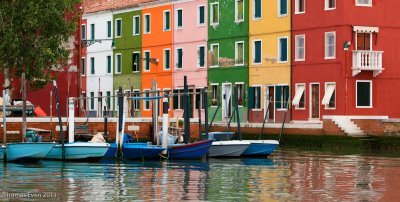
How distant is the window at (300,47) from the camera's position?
234ft

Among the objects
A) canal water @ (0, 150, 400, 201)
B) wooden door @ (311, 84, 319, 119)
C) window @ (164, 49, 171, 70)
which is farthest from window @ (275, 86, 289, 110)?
canal water @ (0, 150, 400, 201)

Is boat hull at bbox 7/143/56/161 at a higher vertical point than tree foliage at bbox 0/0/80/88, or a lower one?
lower

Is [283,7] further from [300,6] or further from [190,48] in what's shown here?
[190,48]

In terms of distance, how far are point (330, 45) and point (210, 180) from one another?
30.9 metres

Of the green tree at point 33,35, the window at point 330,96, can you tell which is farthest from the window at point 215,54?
the green tree at point 33,35

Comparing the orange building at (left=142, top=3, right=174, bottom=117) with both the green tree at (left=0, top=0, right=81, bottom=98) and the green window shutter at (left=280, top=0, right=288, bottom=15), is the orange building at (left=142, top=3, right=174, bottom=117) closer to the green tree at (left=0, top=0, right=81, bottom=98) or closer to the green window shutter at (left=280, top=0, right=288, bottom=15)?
the green window shutter at (left=280, top=0, right=288, bottom=15)

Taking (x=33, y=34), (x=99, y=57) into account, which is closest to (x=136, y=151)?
(x=33, y=34)

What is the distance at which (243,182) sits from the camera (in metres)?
39.1

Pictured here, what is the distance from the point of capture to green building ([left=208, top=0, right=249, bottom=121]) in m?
76.4

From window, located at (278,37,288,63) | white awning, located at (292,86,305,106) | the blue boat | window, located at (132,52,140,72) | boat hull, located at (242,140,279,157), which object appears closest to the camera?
the blue boat

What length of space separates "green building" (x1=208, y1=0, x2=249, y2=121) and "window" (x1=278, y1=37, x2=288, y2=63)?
3.57 meters

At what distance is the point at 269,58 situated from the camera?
7412 cm

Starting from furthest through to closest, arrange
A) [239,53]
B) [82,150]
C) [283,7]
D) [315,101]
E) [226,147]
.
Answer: [239,53] < [283,7] < [315,101] < [226,147] < [82,150]

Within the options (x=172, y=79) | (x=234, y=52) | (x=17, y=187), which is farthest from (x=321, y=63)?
(x=17, y=187)
